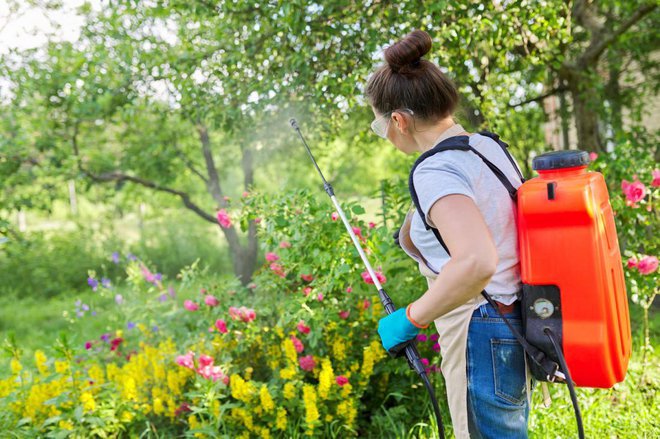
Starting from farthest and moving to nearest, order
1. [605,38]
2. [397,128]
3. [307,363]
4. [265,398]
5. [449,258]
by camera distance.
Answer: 1. [605,38]
2. [307,363]
3. [265,398]
4. [397,128]
5. [449,258]

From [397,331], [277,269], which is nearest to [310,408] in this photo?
[277,269]

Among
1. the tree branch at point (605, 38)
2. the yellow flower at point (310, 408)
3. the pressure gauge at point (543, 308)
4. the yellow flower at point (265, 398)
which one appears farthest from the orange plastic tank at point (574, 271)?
the tree branch at point (605, 38)

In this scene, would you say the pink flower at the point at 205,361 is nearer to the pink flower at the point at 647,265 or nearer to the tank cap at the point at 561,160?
the tank cap at the point at 561,160

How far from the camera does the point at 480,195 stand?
1.50 metres

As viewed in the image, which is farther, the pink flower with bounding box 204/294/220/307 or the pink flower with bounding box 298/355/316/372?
the pink flower with bounding box 204/294/220/307

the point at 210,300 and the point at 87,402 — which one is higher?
the point at 210,300

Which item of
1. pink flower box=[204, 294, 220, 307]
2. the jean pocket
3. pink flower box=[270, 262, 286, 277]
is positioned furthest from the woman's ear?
pink flower box=[204, 294, 220, 307]

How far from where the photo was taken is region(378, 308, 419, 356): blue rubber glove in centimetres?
155

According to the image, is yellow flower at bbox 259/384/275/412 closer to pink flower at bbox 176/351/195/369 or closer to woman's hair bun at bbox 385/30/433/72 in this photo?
pink flower at bbox 176/351/195/369

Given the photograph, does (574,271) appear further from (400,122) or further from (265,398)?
(265,398)

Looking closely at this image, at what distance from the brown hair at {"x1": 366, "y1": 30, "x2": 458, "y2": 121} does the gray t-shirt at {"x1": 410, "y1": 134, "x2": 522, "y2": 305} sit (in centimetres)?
13

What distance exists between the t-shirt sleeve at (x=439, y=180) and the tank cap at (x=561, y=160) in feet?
0.74

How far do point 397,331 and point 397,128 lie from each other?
1.79ft

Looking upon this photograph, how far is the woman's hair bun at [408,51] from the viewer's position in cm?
155
